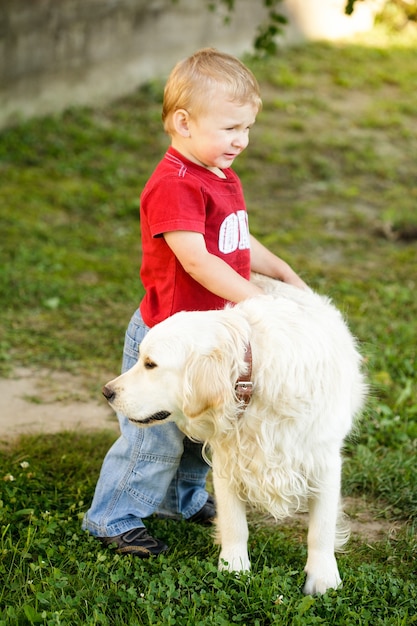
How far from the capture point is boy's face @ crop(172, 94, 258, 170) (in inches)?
115

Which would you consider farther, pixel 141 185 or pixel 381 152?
pixel 381 152

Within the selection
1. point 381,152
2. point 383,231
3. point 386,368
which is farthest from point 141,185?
point 386,368

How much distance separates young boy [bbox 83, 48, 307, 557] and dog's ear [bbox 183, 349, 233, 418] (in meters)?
0.42

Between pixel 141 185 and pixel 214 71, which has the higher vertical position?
pixel 214 71

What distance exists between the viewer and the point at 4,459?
3.76 m

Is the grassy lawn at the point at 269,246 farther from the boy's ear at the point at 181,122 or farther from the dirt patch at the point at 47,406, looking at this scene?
the boy's ear at the point at 181,122

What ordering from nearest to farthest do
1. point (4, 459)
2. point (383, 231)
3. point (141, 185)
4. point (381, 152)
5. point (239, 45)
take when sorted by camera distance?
1. point (4, 459)
2. point (383, 231)
3. point (141, 185)
4. point (381, 152)
5. point (239, 45)

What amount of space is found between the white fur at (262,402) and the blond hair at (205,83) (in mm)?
770

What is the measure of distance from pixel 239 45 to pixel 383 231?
562 cm

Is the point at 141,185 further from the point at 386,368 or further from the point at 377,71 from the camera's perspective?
the point at 377,71

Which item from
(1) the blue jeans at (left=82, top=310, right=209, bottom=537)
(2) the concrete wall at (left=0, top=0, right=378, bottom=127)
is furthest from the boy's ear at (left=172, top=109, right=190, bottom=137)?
(2) the concrete wall at (left=0, top=0, right=378, bottom=127)

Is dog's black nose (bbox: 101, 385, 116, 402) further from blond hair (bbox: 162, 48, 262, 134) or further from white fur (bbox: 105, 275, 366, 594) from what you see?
blond hair (bbox: 162, 48, 262, 134)

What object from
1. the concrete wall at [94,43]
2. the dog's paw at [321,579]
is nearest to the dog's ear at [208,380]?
the dog's paw at [321,579]

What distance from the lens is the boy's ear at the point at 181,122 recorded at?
2.97m
